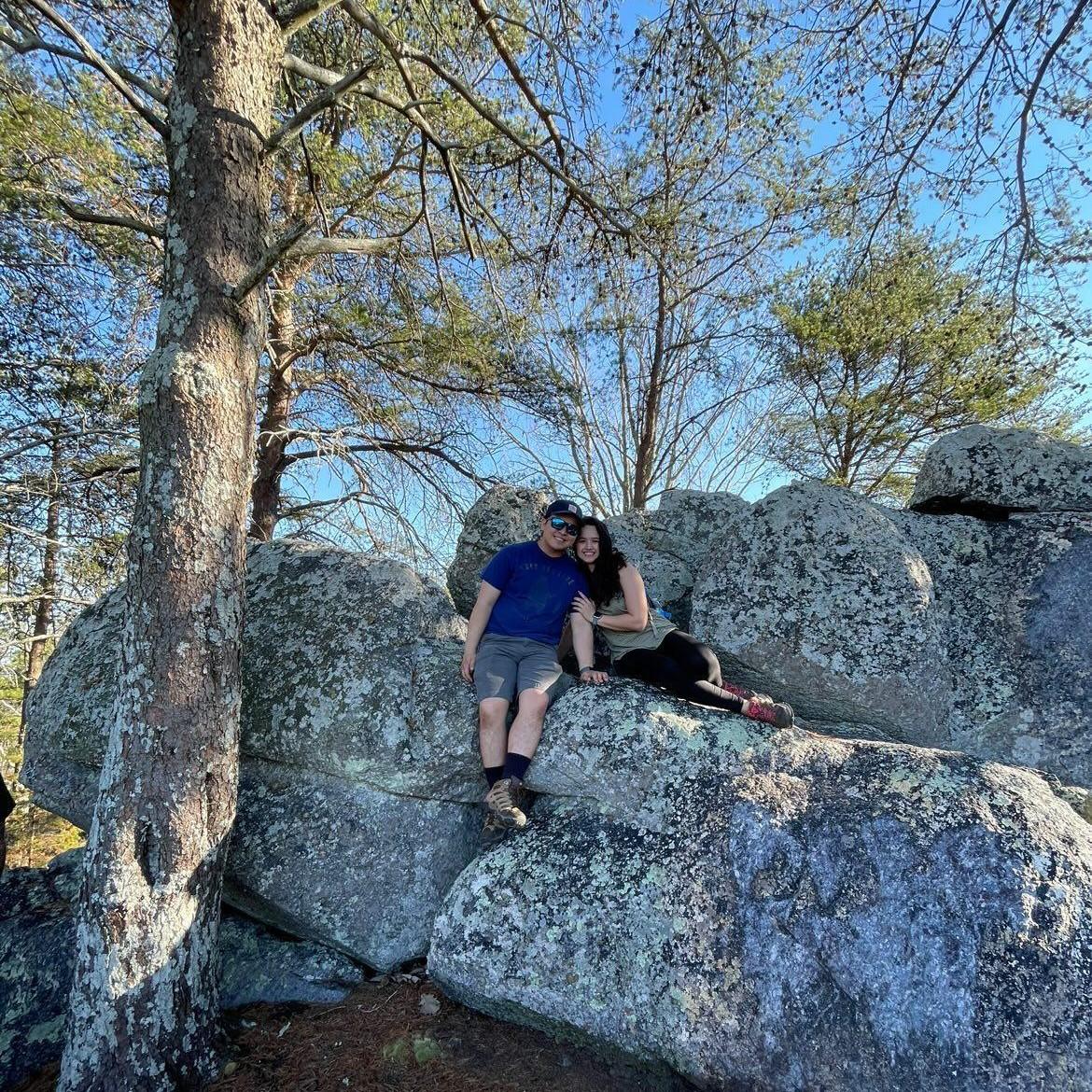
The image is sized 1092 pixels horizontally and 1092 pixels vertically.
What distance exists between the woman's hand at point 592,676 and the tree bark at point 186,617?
189cm

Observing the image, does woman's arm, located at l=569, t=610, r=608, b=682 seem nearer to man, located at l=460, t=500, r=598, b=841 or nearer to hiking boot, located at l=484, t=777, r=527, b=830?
man, located at l=460, t=500, r=598, b=841

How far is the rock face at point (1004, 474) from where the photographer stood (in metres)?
4.60

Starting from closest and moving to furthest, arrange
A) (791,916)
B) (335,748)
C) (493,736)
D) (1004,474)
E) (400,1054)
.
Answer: (791,916) < (400,1054) < (493,736) < (335,748) < (1004,474)

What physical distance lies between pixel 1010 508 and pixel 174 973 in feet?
19.4

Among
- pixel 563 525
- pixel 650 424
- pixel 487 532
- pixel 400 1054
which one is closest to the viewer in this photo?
pixel 400 1054

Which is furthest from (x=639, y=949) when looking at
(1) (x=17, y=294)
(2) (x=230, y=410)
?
(1) (x=17, y=294)

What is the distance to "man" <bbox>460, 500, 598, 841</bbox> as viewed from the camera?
11.3ft

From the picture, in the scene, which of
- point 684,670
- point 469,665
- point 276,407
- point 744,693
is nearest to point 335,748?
point 469,665

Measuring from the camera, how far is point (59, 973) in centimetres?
341

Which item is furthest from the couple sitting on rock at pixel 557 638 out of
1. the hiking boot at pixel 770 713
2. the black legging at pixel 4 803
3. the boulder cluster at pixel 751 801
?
the black legging at pixel 4 803

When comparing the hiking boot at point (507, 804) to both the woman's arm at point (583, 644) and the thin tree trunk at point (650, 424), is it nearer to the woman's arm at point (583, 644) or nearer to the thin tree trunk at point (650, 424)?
the woman's arm at point (583, 644)

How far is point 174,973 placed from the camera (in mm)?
2850

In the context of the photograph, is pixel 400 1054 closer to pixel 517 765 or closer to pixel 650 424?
pixel 517 765

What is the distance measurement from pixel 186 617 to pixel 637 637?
8.39ft
